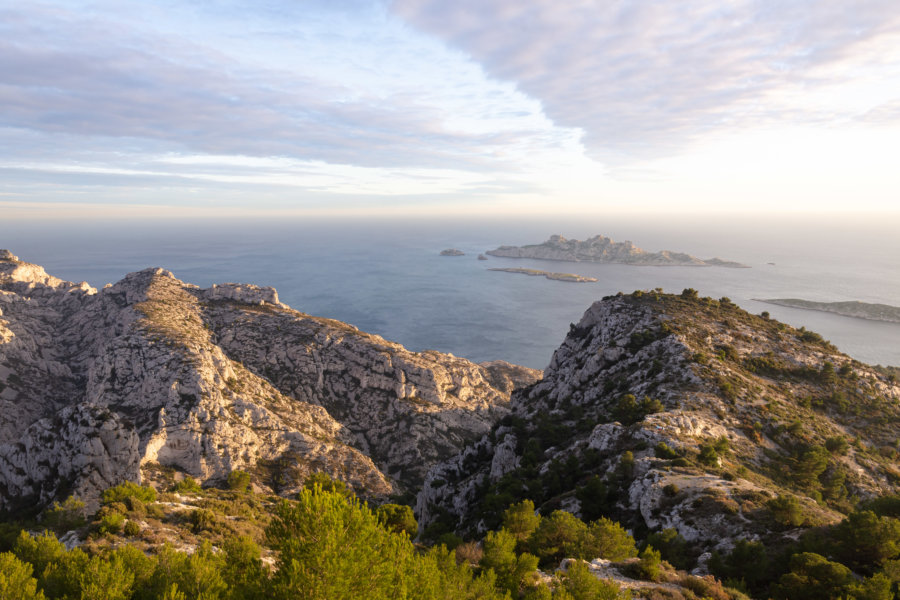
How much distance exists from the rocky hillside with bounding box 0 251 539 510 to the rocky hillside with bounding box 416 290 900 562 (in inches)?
876

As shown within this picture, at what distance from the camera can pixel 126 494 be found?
25062 millimetres

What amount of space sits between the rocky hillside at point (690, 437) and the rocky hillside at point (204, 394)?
2224cm

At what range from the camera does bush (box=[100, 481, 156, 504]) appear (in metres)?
24.6

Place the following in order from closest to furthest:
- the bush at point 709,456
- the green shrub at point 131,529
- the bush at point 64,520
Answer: the green shrub at point 131,529, the bush at point 64,520, the bush at point 709,456

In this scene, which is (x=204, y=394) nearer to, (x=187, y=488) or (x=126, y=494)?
(x=187, y=488)

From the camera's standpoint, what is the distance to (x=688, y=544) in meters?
23.4

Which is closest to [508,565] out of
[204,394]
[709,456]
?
[709,456]

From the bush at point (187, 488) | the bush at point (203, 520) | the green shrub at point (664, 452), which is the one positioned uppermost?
the green shrub at point (664, 452)

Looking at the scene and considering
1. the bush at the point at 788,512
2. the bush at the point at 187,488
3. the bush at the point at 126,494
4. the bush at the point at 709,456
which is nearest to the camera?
the bush at the point at 788,512

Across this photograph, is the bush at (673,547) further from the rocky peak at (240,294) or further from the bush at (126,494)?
the rocky peak at (240,294)

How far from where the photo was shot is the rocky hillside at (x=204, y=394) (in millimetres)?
36625

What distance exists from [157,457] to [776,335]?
88033 millimetres

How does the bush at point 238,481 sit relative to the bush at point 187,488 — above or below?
below

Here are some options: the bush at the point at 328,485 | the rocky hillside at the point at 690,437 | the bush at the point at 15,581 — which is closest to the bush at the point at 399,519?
the bush at the point at 328,485
